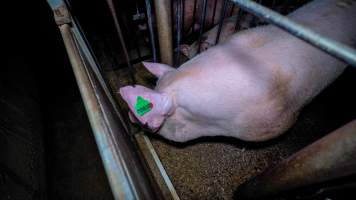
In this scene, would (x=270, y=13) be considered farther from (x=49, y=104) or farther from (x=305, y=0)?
(x=49, y=104)

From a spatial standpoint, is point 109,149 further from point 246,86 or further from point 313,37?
point 246,86

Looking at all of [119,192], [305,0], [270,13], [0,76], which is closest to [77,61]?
[119,192]

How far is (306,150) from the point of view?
0.82 meters

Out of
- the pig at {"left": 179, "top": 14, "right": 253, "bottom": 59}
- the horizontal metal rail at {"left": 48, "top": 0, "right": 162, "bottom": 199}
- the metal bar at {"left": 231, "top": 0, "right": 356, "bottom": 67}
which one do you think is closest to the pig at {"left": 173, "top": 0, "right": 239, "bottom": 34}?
the pig at {"left": 179, "top": 14, "right": 253, "bottom": 59}

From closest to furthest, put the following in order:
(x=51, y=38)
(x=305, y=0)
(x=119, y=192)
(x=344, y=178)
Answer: (x=119, y=192) < (x=344, y=178) < (x=305, y=0) < (x=51, y=38)

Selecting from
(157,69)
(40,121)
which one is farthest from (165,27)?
(40,121)

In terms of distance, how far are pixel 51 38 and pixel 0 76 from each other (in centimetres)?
108

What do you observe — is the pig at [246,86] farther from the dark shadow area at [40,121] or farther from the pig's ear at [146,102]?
the dark shadow area at [40,121]

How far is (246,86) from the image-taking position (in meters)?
1.11

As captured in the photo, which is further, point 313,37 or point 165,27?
point 165,27

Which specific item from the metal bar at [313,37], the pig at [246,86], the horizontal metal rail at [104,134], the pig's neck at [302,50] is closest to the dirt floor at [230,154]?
the pig at [246,86]

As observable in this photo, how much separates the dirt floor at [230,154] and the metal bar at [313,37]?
3.93 ft

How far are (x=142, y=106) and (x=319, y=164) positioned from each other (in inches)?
29.7

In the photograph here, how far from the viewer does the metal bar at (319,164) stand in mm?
657
